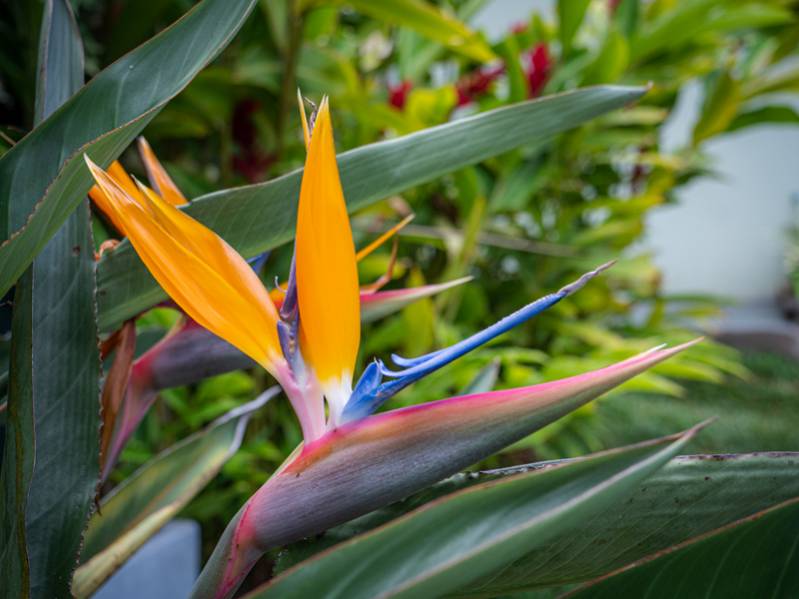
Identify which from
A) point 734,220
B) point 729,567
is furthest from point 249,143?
point 734,220

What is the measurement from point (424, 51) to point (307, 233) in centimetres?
107

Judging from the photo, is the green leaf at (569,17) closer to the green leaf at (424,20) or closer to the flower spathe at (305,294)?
the green leaf at (424,20)

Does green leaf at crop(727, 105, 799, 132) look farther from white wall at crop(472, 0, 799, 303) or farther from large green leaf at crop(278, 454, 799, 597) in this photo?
white wall at crop(472, 0, 799, 303)

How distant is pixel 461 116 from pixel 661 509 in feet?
3.73

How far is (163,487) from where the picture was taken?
38cm

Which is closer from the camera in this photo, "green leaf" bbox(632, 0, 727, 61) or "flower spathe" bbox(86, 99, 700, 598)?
"flower spathe" bbox(86, 99, 700, 598)

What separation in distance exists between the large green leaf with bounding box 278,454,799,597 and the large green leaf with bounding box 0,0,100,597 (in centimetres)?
11

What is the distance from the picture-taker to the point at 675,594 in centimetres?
19

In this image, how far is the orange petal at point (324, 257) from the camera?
197 mm

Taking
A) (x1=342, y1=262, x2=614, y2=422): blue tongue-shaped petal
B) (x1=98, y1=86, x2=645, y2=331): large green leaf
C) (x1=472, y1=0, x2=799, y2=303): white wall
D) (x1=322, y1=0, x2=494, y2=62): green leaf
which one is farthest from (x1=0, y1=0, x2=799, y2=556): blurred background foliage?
(x1=472, y1=0, x2=799, y2=303): white wall

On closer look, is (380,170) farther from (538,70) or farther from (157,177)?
(538,70)

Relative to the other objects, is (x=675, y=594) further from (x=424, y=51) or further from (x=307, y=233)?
(x=424, y=51)

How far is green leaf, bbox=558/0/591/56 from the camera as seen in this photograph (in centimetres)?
109

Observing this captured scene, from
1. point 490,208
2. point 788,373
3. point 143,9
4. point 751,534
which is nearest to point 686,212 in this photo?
point 788,373
